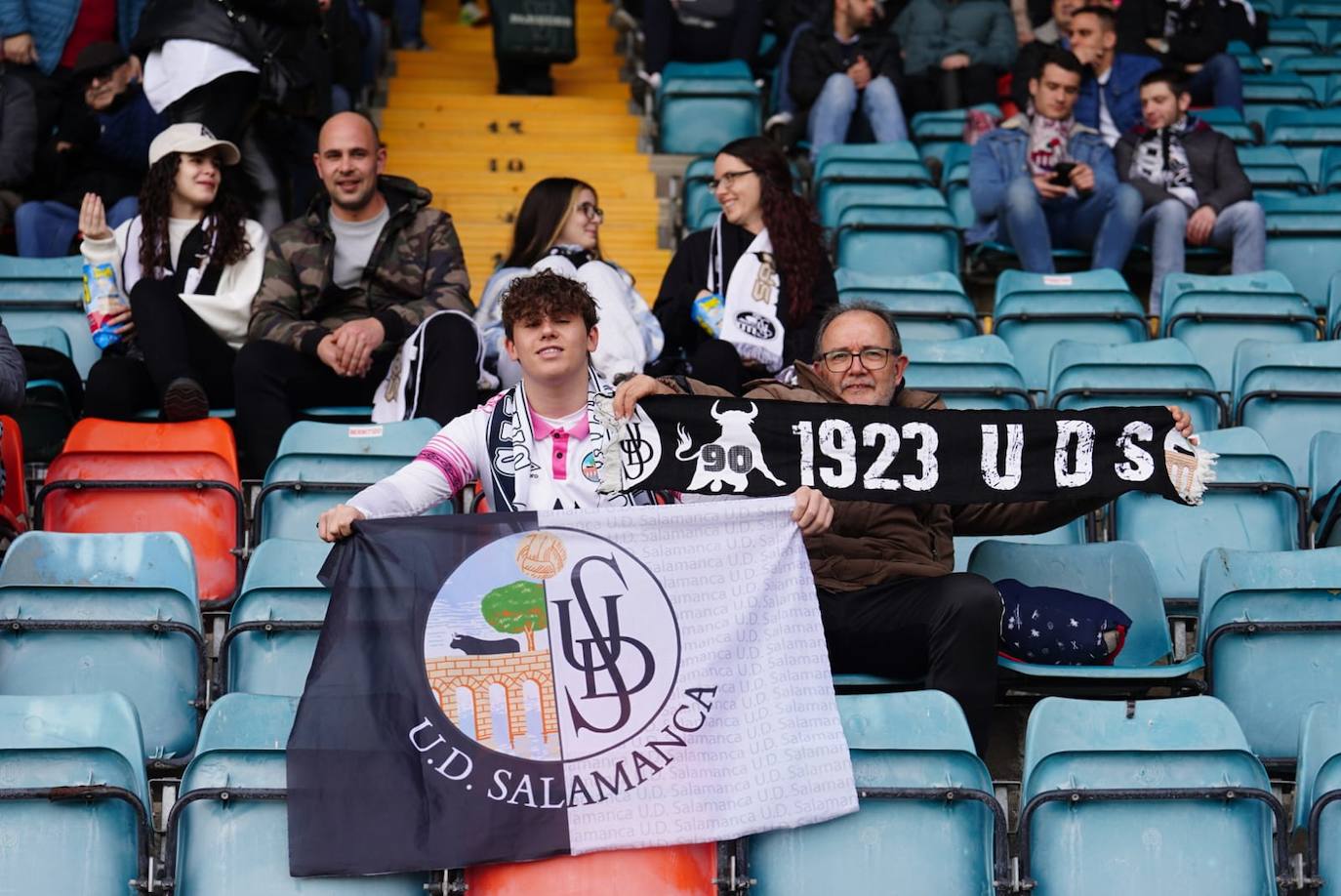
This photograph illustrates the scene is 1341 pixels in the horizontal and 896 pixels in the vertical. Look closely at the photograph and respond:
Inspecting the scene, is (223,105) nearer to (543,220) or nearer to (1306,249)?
(543,220)

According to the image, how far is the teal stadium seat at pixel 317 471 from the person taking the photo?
5832 millimetres

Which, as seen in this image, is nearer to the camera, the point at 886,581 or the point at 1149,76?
the point at 886,581

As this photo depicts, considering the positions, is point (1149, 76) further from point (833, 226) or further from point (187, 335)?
point (187, 335)

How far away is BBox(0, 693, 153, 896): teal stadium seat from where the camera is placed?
4211mm

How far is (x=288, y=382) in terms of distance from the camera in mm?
6574

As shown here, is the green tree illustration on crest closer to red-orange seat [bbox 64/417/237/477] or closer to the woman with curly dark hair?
red-orange seat [bbox 64/417/237/477]

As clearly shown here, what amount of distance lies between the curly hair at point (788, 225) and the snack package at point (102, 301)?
2173 millimetres

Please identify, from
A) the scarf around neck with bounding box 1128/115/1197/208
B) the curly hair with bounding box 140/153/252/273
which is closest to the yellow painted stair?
the curly hair with bounding box 140/153/252/273


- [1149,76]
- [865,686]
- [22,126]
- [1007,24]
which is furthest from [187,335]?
[1007,24]

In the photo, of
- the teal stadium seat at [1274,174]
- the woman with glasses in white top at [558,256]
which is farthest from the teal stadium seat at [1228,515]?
the teal stadium seat at [1274,174]

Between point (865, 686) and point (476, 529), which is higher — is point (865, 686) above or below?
below

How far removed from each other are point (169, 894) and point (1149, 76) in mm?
6338

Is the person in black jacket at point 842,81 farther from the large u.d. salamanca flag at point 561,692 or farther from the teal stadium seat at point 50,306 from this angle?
the large u.d. salamanca flag at point 561,692

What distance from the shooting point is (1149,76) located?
9.02 metres
